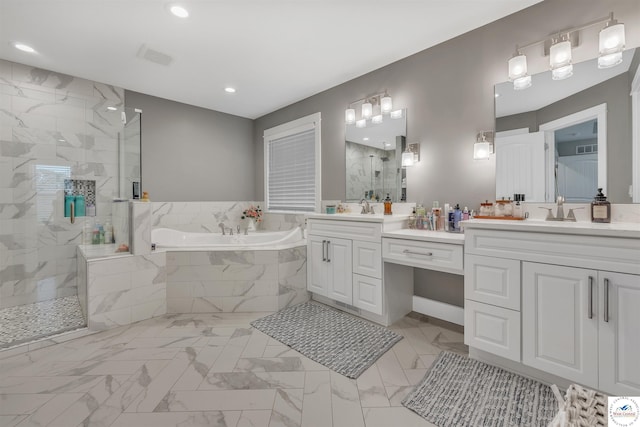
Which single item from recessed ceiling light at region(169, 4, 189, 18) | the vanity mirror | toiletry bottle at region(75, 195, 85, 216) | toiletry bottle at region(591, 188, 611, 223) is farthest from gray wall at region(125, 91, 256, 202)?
toiletry bottle at region(591, 188, 611, 223)

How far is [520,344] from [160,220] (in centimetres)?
405

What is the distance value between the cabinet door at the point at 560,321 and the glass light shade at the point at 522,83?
1.39 metres

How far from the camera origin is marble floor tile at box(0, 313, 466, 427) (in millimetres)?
1471

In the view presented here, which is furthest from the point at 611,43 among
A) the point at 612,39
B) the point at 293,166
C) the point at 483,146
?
the point at 293,166

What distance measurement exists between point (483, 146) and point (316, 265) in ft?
6.15

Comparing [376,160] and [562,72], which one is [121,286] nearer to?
[376,160]

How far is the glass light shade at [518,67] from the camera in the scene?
2.11 meters

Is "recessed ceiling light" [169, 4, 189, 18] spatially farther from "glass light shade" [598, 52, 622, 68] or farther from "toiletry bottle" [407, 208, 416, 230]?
"glass light shade" [598, 52, 622, 68]

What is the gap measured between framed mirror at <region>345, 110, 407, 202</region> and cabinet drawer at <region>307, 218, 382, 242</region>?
1.97 feet

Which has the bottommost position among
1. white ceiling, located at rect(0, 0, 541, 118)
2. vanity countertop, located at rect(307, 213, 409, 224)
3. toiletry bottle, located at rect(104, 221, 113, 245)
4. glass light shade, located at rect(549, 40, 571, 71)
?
toiletry bottle, located at rect(104, 221, 113, 245)

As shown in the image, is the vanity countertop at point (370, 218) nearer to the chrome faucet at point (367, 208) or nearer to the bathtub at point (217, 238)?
the chrome faucet at point (367, 208)

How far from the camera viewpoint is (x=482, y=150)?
2.34m

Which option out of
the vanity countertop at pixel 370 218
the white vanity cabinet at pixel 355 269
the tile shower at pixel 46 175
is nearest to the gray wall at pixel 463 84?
the vanity countertop at pixel 370 218

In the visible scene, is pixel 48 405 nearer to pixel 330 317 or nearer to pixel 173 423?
pixel 173 423
